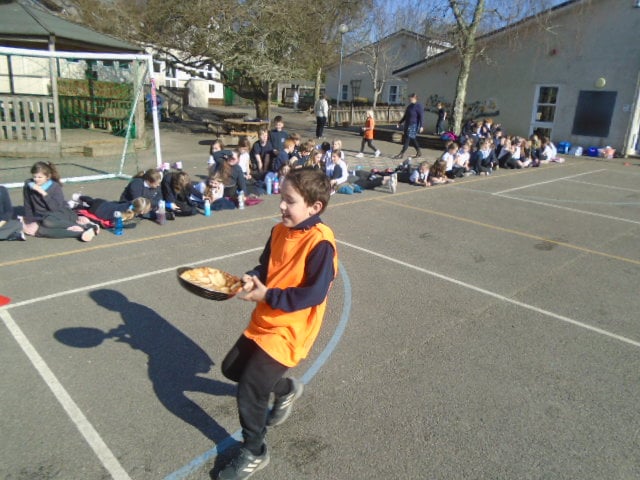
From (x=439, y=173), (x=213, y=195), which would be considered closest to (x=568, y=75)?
(x=439, y=173)

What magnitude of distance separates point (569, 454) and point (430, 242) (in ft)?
16.3

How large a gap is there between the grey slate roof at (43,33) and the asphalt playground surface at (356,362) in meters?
9.38

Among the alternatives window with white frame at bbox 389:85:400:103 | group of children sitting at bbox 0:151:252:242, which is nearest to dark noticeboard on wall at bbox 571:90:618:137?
group of children sitting at bbox 0:151:252:242

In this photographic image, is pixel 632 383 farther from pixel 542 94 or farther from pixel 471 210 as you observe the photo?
pixel 542 94

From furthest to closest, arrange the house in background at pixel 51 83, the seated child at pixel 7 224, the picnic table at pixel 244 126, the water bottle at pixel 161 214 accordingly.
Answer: the picnic table at pixel 244 126 < the house in background at pixel 51 83 < the water bottle at pixel 161 214 < the seated child at pixel 7 224

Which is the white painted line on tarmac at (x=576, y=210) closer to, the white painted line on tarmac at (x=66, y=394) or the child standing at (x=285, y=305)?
the child standing at (x=285, y=305)

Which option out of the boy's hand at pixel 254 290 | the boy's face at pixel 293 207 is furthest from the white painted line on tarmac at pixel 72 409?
the boy's face at pixel 293 207

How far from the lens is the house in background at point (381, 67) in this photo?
1596 inches

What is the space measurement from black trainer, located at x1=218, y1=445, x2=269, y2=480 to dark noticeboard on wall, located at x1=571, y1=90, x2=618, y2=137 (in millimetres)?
23194

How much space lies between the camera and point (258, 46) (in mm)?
19188

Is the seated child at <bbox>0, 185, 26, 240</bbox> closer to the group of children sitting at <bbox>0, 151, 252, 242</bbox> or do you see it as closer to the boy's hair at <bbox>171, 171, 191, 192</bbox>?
the group of children sitting at <bbox>0, 151, 252, 242</bbox>

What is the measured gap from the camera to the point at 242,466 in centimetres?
290

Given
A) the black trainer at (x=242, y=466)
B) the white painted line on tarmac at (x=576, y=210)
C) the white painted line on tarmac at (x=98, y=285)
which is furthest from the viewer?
the white painted line on tarmac at (x=576, y=210)

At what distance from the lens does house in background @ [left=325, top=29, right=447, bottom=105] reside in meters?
40.5
